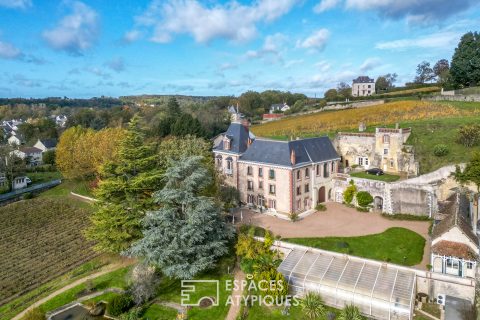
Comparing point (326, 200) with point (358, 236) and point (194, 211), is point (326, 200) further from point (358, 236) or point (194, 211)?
point (194, 211)

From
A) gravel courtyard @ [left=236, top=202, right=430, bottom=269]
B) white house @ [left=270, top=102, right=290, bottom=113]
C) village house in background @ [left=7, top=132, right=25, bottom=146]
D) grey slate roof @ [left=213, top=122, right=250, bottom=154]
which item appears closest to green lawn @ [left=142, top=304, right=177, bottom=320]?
gravel courtyard @ [left=236, top=202, right=430, bottom=269]

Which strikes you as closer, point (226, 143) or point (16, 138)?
point (226, 143)

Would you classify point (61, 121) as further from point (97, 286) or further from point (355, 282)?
point (355, 282)

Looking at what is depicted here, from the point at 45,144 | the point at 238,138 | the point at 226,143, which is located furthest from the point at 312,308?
the point at 45,144

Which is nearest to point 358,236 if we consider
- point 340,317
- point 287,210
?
point 287,210

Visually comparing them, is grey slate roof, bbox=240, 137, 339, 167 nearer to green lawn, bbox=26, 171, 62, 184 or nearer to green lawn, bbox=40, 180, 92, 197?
green lawn, bbox=40, 180, 92, 197

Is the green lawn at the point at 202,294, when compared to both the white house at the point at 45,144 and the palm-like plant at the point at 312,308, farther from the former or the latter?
the white house at the point at 45,144

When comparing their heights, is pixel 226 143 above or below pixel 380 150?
above

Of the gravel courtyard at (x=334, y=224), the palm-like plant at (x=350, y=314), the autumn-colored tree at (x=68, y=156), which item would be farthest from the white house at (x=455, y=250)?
the autumn-colored tree at (x=68, y=156)
